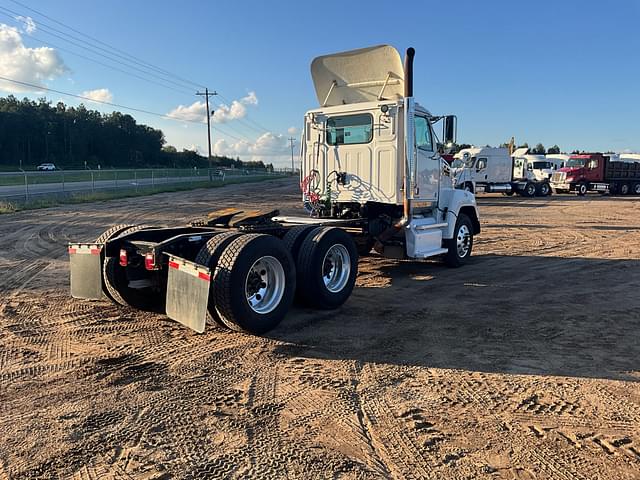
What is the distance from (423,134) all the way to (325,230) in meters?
3.17

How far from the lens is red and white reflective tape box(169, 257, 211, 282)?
4961 millimetres

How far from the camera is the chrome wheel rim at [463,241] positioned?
400 inches

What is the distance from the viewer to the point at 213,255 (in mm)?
5359

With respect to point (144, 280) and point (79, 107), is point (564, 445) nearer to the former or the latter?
point (144, 280)

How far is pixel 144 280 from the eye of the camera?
606cm

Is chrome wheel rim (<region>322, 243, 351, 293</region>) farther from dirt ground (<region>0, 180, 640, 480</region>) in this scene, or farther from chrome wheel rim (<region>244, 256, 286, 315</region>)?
chrome wheel rim (<region>244, 256, 286, 315</region>)

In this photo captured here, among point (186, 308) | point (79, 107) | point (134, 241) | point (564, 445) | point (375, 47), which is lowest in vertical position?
point (564, 445)

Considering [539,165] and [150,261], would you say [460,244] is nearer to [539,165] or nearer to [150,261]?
[150,261]

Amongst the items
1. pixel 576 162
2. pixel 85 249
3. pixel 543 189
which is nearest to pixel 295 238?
pixel 85 249

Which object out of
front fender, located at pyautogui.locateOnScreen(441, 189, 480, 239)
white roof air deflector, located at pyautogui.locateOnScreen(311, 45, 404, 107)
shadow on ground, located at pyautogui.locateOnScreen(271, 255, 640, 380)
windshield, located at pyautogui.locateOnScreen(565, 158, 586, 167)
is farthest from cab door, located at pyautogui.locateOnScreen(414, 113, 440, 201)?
windshield, located at pyautogui.locateOnScreen(565, 158, 586, 167)

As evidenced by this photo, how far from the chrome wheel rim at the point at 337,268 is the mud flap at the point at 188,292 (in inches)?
86.2

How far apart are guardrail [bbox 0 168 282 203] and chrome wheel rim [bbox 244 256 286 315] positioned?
2154 cm

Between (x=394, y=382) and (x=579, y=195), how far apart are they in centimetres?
3910

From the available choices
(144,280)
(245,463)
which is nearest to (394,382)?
(245,463)
